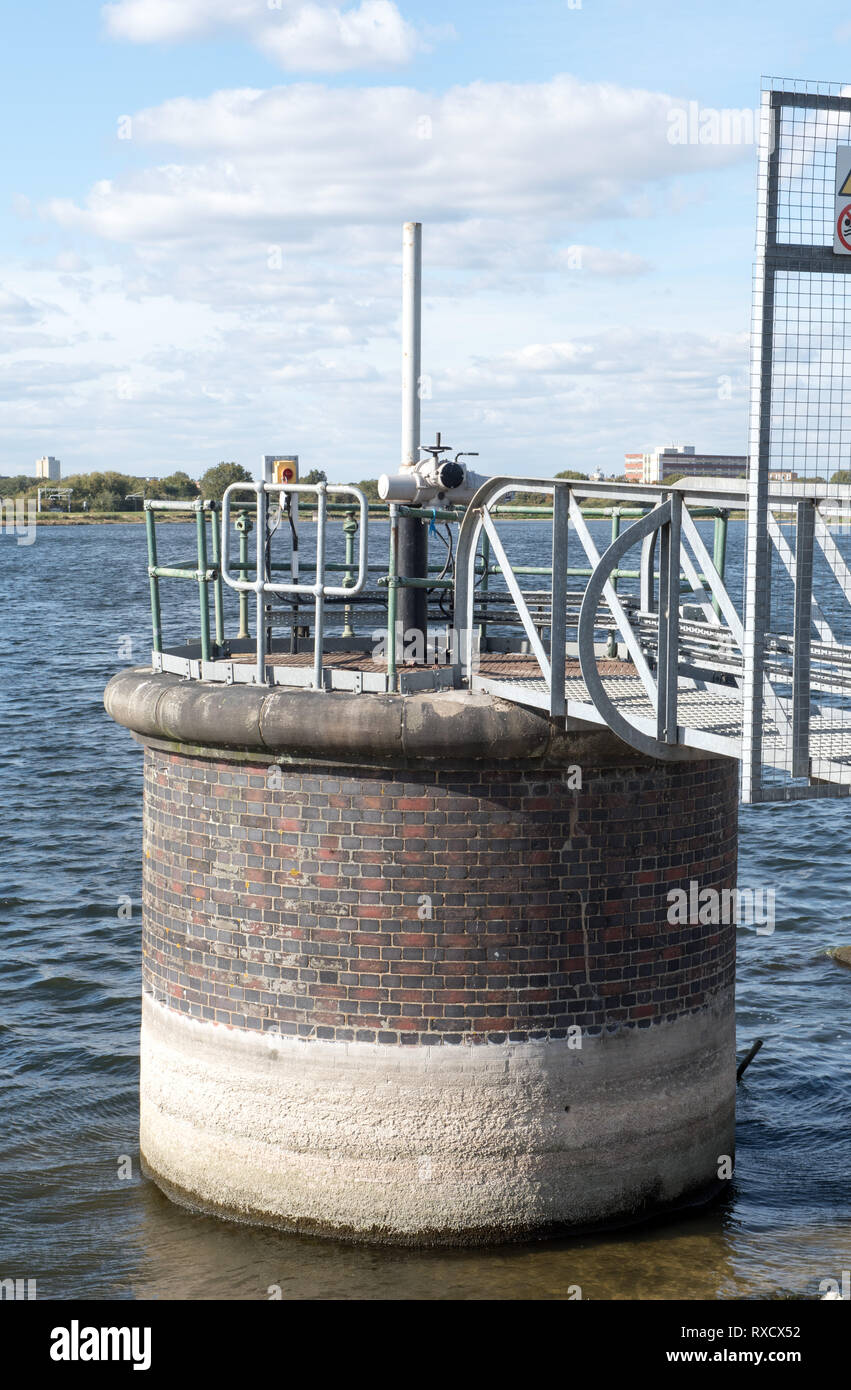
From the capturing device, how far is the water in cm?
814

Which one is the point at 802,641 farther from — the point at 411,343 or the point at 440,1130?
the point at 411,343

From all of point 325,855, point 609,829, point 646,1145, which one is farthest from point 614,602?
point 646,1145

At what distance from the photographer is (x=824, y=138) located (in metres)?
6.67

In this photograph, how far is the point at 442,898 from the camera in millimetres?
7949

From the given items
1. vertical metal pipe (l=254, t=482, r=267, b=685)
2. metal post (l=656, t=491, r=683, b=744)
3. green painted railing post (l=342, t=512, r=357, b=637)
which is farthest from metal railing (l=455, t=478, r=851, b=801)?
green painted railing post (l=342, t=512, r=357, b=637)

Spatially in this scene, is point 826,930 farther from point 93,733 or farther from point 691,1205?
point 93,733

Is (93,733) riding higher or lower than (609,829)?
lower

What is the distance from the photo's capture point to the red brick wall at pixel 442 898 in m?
7.95

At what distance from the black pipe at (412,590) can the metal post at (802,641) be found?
3018 mm

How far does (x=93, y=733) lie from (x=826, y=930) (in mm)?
15079

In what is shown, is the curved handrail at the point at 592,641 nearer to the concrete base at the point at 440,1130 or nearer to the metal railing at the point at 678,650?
the metal railing at the point at 678,650

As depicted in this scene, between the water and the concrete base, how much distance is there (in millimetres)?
185

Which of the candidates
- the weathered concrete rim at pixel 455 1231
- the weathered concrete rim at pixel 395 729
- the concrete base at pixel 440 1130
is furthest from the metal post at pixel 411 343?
the weathered concrete rim at pixel 455 1231

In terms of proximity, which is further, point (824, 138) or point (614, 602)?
point (614, 602)
